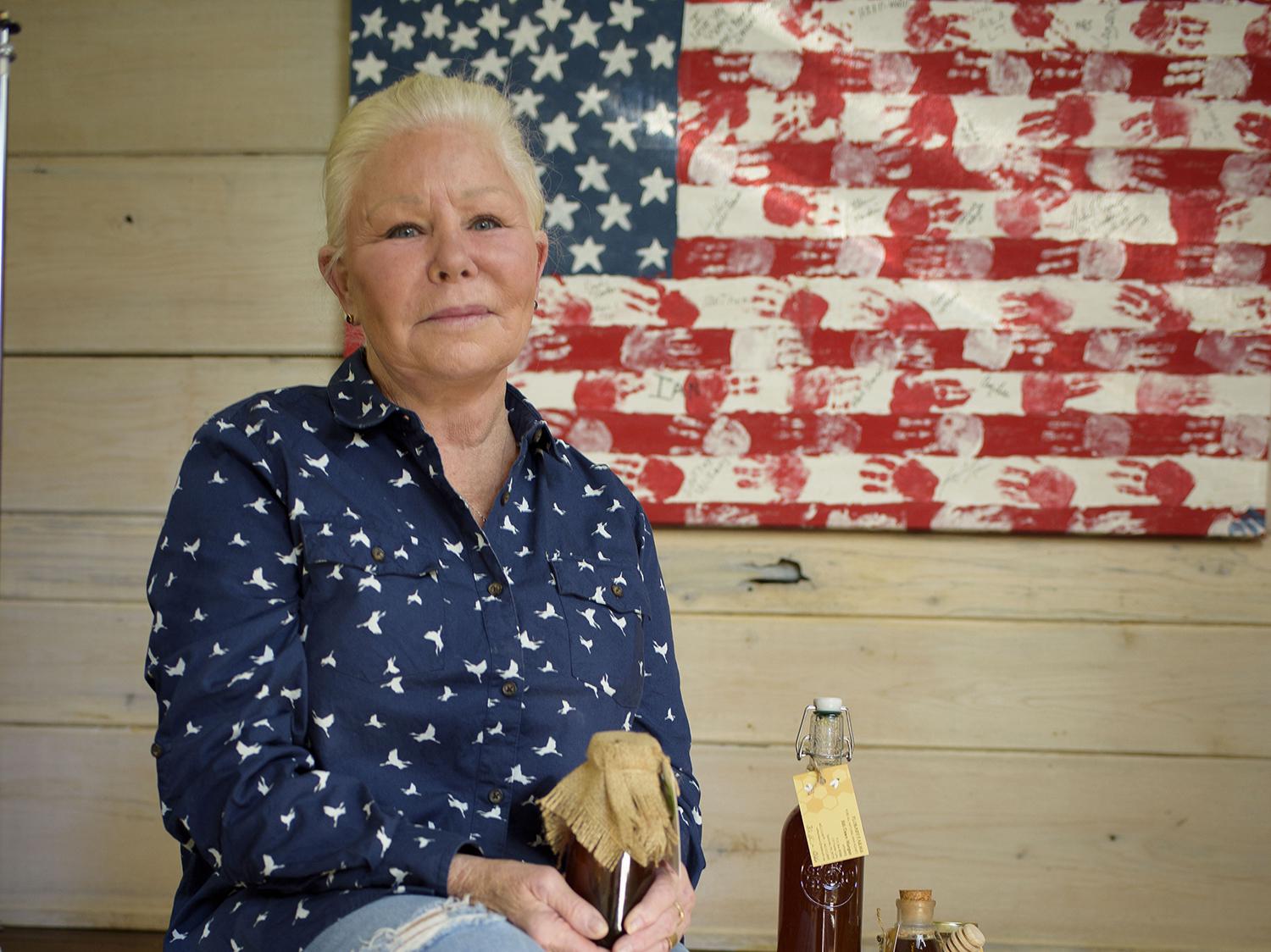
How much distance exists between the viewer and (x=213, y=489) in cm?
120

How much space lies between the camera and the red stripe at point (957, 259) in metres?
2.20

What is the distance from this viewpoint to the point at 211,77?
2283 mm

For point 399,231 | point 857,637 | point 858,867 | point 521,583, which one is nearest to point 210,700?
point 521,583

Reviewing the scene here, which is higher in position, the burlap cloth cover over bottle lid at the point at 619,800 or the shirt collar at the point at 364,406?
the shirt collar at the point at 364,406

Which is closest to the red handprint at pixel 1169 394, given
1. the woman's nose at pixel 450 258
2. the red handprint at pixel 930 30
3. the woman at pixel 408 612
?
the red handprint at pixel 930 30

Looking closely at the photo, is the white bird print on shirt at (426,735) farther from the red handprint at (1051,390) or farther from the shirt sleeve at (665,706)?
the red handprint at (1051,390)

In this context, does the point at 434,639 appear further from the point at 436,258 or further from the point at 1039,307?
the point at 1039,307

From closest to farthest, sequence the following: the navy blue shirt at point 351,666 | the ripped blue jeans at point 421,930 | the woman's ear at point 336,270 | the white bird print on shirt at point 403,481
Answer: the ripped blue jeans at point 421,930
the navy blue shirt at point 351,666
the white bird print on shirt at point 403,481
the woman's ear at point 336,270

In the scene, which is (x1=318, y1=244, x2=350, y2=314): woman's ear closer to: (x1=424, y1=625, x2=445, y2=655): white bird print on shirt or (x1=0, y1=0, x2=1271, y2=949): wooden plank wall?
(x1=424, y1=625, x2=445, y2=655): white bird print on shirt

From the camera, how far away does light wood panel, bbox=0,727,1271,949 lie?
2.20 meters

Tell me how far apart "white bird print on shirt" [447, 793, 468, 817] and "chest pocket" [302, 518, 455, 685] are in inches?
4.6

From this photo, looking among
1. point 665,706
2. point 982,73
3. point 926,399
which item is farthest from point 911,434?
point 665,706

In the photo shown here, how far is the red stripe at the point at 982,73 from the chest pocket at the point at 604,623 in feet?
3.69

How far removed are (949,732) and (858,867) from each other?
0.94 m
